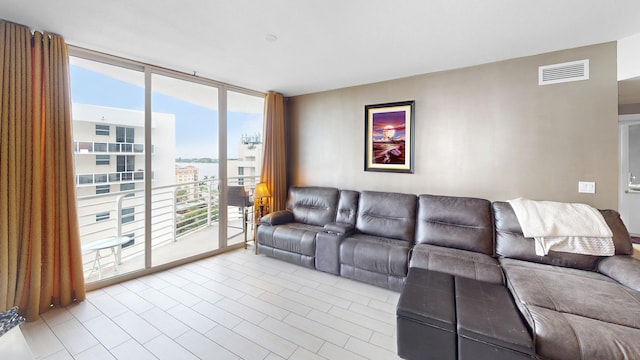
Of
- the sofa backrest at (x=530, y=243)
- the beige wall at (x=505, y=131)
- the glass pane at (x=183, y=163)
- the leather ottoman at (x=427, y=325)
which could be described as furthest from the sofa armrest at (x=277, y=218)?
the sofa backrest at (x=530, y=243)

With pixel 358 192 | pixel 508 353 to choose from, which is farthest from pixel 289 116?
pixel 508 353

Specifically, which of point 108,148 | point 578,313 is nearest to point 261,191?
point 108,148

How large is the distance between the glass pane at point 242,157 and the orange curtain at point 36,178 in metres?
1.78

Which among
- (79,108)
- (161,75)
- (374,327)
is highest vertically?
(161,75)

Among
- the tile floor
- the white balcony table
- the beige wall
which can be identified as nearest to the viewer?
the tile floor

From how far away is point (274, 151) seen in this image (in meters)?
4.18

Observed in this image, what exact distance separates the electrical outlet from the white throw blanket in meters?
0.27

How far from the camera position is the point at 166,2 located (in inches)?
69.9

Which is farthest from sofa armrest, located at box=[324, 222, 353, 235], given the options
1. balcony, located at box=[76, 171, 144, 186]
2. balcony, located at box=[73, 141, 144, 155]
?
balcony, located at box=[73, 141, 144, 155]

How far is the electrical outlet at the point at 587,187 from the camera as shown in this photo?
2.42m

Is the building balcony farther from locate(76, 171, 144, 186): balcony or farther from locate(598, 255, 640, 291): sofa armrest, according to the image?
locate(598, 255, 640, 291): sofa armrest

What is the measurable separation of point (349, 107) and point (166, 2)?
2580 mm

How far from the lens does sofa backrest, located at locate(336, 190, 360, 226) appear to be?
3.39 m

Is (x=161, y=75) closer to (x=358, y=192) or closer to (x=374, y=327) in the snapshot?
(x=358, y=192)
